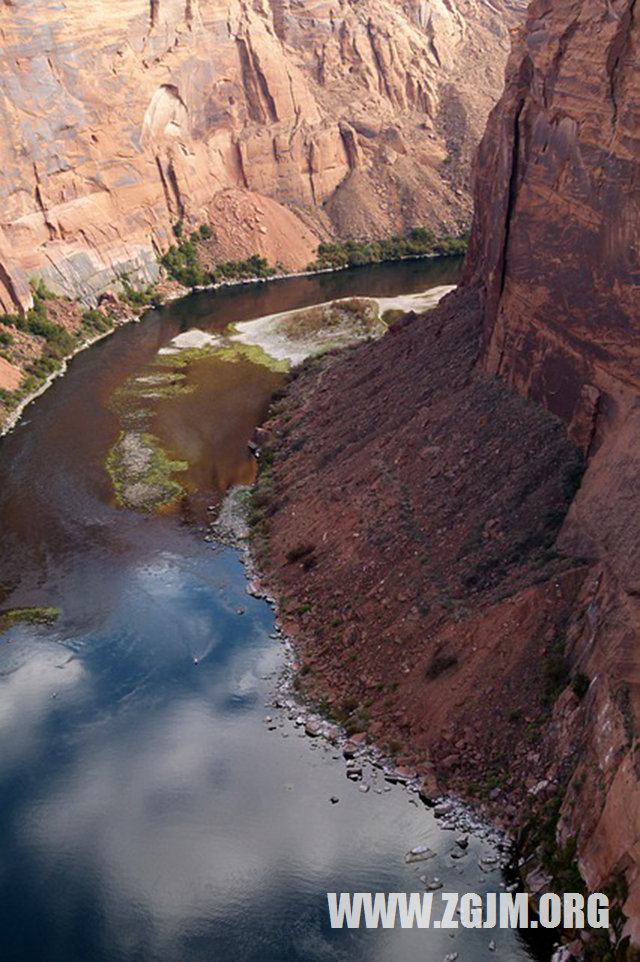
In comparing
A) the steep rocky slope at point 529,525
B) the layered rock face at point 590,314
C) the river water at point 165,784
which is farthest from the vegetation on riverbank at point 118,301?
the layered rock face at point 590,314

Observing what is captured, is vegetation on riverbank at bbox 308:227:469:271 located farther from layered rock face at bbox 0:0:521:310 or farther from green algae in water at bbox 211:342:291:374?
green algae in water at bbox 211:342:291:374

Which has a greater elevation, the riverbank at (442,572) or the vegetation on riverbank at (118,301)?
the riverbank at (442,572)

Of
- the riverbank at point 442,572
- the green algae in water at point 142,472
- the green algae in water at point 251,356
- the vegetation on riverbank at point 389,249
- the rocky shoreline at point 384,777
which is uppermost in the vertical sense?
the riverbank at point 442,572

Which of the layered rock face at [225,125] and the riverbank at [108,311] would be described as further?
the layered rock face at [225,125]

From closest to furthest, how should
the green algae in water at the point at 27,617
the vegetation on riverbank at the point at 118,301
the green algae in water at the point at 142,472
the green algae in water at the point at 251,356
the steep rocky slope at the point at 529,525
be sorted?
the steep rocky slope at the point at 529,525, the green algae in water at the point at 27,617, the green algae in water at the point at 142,472, the vegetation on riverbank at the point at 118,301, the green algae in water at the point at 251,356

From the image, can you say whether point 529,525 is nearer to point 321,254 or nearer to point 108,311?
point 108,311

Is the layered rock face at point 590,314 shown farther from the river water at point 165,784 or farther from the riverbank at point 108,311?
the riverbank at point 108,311
